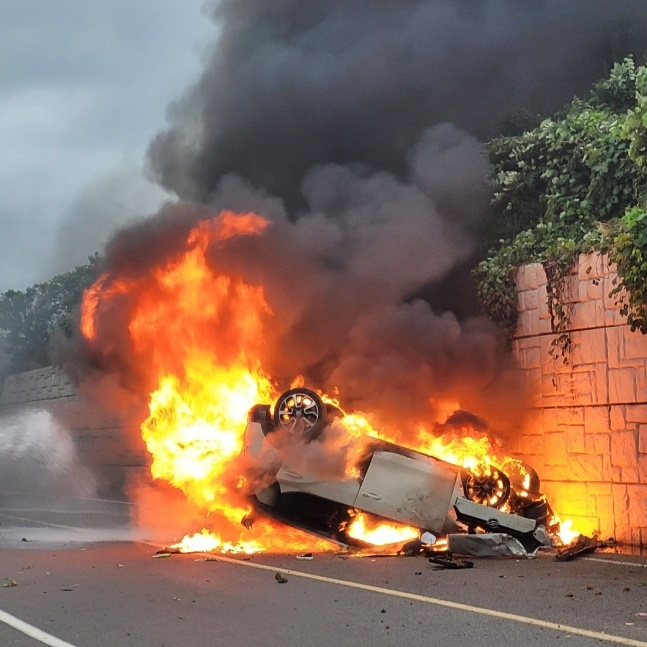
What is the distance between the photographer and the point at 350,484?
37.7ft

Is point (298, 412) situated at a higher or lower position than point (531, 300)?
lower

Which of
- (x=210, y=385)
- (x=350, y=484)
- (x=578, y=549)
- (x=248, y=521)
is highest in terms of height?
(x=210, y=385)

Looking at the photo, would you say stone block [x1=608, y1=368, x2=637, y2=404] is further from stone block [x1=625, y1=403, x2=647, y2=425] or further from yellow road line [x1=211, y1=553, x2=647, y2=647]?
yellow road line [x1=211, y1=553, x2=647, y2=647]

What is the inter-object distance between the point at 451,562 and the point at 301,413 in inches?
105

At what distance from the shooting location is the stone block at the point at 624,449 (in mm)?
11953

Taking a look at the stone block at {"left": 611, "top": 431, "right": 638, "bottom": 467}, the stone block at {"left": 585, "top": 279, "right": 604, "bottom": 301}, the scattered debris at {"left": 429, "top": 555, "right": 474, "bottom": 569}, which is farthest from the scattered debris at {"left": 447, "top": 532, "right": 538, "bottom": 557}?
the stone block at {"left": 585, "top": 279, "right": 604, "bottom": 301}

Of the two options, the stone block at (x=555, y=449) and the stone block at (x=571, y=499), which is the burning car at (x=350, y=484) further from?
the stone block at (x=555, y=449)

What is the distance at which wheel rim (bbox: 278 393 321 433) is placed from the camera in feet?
38.4

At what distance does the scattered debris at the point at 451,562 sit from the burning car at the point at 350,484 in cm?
93

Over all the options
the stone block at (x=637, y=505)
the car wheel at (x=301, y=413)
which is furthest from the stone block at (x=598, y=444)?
the car wheel at (x=301, y=413)

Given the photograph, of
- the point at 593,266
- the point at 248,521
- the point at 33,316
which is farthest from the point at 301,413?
the point at 33,316

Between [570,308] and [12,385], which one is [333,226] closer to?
[570,308]

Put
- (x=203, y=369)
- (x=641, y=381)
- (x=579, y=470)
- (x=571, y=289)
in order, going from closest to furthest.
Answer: (x=641, y=381) < (x=579, y=470) < (x=203, y=369) < (x=571, y=289)

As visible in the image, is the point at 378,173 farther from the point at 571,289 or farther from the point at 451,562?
the point at 451,562
